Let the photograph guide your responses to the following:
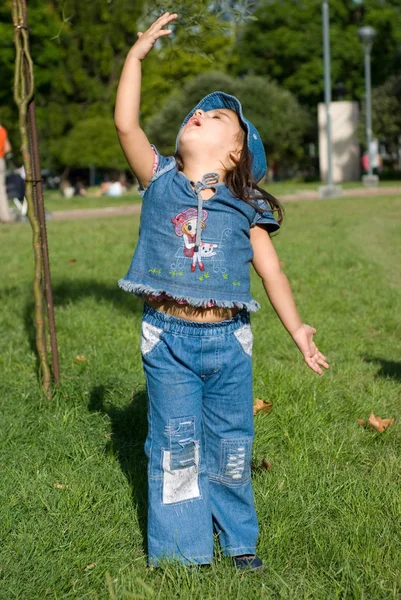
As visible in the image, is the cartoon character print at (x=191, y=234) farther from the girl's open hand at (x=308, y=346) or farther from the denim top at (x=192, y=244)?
the girl's open hand at (x=308, y=346)

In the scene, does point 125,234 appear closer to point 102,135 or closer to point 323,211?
point 323,211

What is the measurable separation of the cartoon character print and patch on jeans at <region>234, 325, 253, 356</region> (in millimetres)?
256

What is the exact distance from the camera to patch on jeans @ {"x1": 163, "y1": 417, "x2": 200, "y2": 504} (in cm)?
274

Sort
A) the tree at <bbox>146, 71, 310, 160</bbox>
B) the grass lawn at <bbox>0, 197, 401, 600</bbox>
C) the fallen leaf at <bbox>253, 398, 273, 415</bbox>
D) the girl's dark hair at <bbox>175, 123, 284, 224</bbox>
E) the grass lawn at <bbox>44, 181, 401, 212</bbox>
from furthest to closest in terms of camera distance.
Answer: the tree at <bbox>146, 71, 310, 160</bbox> → the grass lawn at <bbox>44, 181, 401, 212</bbox> → the fallen leaf at <bbox>253, 398, 273, 415</bbox> → the girl's dark hair at <bbox>175, 123, 284, 224</bbox> → the grass lawn at <bbox>0, 197, 401, 600</bbox>

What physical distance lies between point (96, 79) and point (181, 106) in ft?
45.6

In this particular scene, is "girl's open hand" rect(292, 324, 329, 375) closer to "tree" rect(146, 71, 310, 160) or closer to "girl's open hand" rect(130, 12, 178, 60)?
"girl's open hand" rect(130, 12, 178, 60)

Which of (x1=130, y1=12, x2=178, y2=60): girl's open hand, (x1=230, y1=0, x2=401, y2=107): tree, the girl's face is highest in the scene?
(x1=230, y1=0, x2=401, y2=107): tree

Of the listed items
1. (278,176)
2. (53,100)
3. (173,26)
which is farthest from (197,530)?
(278,176)

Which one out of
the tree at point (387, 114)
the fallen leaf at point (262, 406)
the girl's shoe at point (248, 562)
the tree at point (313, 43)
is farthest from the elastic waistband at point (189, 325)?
the tree at point (313, 43)

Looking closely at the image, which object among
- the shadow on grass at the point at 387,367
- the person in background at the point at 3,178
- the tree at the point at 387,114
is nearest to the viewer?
the shadow on grass at the point at 387,367

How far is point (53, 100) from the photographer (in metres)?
50.0

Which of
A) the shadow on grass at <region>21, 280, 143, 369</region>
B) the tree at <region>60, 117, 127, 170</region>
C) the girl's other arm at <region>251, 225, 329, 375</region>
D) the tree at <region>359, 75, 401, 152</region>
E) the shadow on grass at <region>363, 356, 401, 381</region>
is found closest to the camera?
the girl's other arm at <region>251, 225, 329, 375</region>

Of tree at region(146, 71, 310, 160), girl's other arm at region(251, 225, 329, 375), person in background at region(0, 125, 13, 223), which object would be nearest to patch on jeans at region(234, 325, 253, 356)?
girl's other arm at region(251, 225, 329, 375)

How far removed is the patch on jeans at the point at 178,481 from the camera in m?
2.78
